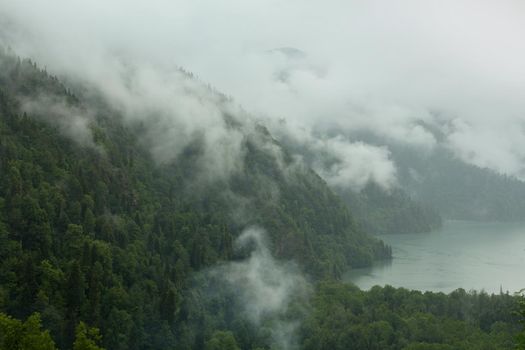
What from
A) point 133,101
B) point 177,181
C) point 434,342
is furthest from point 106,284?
point 133,101

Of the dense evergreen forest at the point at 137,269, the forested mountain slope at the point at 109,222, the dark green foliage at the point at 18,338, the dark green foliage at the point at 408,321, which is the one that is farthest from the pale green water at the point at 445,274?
the dark green foliage at the point at 18,338

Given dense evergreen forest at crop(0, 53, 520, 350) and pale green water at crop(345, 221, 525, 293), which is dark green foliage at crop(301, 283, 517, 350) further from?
pale green water at crop(345, 221, 525, 293)

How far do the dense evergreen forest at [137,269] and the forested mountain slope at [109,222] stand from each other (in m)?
0.23

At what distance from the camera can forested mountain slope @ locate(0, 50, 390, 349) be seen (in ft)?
268

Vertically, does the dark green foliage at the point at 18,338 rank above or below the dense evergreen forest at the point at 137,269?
below

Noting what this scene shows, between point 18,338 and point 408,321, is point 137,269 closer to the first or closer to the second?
point 408,321

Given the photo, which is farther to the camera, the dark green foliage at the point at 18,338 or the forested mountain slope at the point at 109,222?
the forested mountain slope at the point at 109,222

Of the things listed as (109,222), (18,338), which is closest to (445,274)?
(109,222)

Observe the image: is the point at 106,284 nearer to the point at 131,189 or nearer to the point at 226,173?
the point at 131,189

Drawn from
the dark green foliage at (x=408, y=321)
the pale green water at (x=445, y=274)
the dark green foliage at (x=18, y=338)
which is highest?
the pale green water at (x=445, y=274)

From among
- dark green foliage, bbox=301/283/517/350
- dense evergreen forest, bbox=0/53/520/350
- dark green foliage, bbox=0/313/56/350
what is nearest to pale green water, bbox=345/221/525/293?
dense evergreen forest, bbox=0/53/520/350

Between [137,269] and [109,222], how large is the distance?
8979 mm

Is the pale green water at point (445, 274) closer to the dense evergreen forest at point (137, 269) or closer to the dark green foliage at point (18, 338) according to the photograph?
the dense evergreen forest at point (137, 269)

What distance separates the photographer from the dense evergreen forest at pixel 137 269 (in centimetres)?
8262
